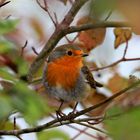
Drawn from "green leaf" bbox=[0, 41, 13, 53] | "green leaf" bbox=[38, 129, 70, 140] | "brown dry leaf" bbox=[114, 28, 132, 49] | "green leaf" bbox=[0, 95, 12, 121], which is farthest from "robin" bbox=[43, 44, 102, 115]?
"green leaf" bbox=[0, 95, 12, 121]

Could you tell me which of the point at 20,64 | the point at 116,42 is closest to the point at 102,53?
the point at 116,42

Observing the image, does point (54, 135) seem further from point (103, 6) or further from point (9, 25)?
point (103, 6)

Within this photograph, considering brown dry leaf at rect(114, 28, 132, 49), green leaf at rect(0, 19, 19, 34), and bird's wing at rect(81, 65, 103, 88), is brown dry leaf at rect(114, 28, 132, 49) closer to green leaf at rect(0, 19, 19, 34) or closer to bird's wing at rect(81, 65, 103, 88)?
bird's wing at rect(81, 65, 103, 88)

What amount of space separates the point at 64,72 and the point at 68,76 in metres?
0.09

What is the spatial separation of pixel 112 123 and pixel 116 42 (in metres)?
1.36

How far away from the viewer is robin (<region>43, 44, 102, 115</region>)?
2314 millimetres

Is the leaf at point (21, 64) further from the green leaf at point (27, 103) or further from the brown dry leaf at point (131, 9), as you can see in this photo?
the brown dry leaf at point (131, 9)

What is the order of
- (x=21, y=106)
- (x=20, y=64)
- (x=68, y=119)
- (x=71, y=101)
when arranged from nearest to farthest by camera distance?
(x=21, y=106) < (x=20, y=64) < (x=68, y=119) < (x=71, y=101)

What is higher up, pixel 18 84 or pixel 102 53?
pixel 102 53

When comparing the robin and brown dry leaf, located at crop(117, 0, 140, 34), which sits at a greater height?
the robin

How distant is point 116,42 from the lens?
1846 millimetres

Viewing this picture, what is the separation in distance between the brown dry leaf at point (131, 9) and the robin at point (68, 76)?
71.1 inches

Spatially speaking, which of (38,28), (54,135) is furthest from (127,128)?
(38,28)

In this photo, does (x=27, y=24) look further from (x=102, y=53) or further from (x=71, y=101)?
(x=102, y=53)
